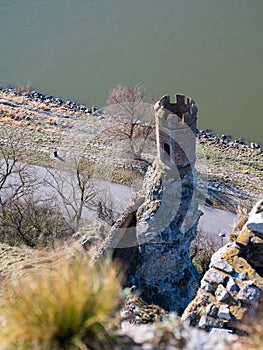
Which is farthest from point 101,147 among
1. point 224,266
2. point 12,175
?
point 224,266

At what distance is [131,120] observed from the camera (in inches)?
662

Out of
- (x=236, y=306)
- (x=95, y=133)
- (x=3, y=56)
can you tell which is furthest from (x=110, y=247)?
(x=3, y=56)

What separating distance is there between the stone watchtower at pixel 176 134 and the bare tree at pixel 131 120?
709cm

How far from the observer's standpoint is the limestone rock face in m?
9.07

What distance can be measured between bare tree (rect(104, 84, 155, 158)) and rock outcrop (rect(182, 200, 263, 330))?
11716 millimetres

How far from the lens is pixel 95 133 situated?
19641 mm

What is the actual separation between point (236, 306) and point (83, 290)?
5.60 ft

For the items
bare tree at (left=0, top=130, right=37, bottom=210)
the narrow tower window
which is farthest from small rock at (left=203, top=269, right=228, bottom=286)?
bare tree at (left=0, top=130, right=37, bottom=210)

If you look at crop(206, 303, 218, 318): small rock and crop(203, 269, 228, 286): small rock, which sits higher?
crop(203, 269, 228, 286): small rock

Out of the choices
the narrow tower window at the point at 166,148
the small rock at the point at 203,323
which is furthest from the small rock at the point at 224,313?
the narrow tower window at the point at 166,148

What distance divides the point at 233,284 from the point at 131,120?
12741mm

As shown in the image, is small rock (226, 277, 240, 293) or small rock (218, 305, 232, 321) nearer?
small rock (218, 305, 232, 321)

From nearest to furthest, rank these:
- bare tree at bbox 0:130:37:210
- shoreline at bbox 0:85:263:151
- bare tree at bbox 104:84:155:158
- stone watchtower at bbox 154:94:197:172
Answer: stone watchtower at bbox 154:94:197:172 → bare tree at bbox 0:130:37:210 → bare tree at bbox 104:84:155:158 → shoreline at bbox 0:85:263:151

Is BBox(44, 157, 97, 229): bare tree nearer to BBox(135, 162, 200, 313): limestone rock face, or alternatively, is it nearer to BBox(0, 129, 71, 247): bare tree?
BBox(0, 129, 71, 247): bare tree
